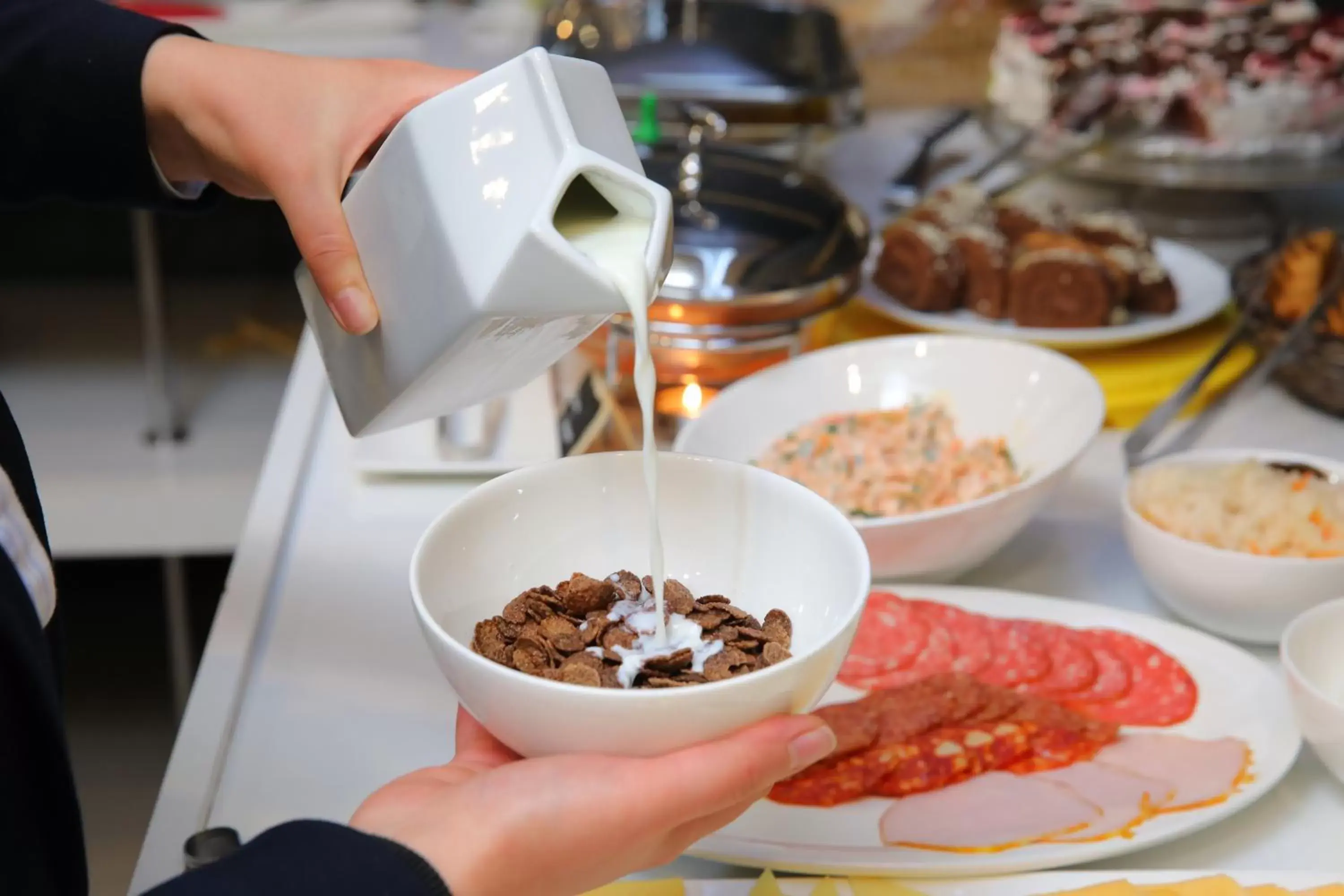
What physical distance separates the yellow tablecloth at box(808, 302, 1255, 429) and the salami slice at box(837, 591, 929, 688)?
1.45ft

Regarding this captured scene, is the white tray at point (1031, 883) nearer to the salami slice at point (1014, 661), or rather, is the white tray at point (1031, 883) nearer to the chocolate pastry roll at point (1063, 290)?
the salami slice at point (1014, 661)

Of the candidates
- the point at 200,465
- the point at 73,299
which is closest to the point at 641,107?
the point at 200,465

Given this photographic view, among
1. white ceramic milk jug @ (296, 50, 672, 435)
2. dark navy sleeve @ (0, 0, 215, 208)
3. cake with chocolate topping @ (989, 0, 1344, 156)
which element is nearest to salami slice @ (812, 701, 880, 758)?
white ceramic milk jug @ (296, 50, 672, 435)

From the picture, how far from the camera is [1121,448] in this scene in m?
1.41

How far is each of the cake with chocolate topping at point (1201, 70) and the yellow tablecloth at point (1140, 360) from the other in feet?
1.17

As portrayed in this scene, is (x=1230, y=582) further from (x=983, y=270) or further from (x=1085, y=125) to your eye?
(x=1085, y=125)

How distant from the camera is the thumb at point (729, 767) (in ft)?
2.20

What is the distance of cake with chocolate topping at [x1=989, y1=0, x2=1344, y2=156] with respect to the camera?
6.11 ft

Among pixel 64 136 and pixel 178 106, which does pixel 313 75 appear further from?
pixel 64 136

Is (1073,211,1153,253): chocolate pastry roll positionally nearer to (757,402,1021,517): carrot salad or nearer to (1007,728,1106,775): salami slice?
(757,402,1021,517): carrot salad

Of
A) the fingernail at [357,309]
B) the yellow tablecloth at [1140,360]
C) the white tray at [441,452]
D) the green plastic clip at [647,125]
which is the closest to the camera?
the fingernail at [357,309]

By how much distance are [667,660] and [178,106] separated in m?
0.54

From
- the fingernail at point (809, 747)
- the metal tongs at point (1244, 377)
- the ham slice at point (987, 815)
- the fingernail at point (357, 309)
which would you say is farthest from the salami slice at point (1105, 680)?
the fingernail at point (357, 309)

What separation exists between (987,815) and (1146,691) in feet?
0.66
